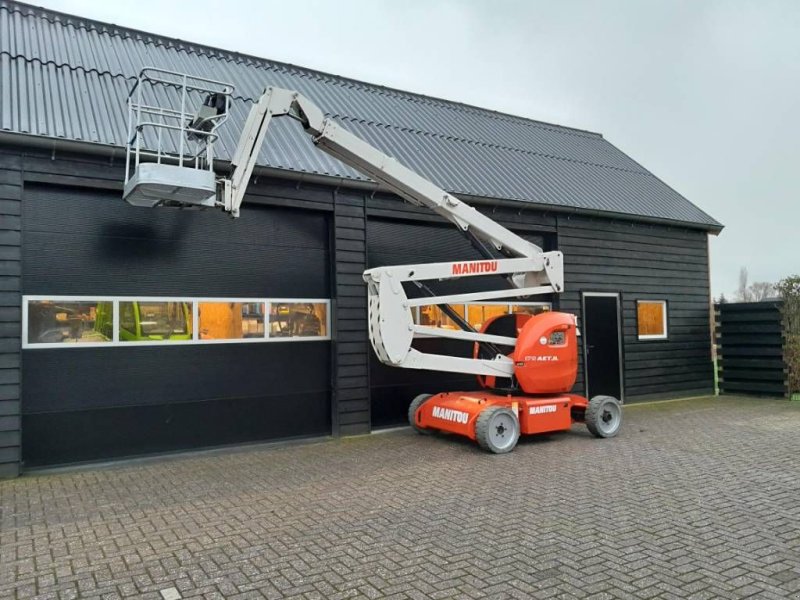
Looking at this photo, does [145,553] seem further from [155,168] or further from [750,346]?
[750,346]

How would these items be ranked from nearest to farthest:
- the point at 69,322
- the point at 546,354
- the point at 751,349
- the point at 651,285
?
the point at 69,322 → the point at 546,354 → the point at 651,285 → the point at 751,349

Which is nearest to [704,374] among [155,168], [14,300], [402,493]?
[402,493]

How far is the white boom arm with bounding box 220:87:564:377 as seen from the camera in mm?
7211

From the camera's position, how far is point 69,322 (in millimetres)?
7180

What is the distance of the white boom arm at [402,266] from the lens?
7211 millimetres

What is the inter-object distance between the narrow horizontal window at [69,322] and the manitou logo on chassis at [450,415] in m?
4.27

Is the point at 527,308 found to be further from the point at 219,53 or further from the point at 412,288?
the point at 219,53

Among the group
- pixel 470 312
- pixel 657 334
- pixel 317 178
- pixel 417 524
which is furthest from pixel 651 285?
pixel 417 524

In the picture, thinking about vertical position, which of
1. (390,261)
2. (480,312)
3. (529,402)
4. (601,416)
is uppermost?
(390,261)

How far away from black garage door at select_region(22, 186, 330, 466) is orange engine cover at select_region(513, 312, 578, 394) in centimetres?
281

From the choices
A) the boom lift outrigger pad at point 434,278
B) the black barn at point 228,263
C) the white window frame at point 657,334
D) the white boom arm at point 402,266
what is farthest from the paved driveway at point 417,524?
the white window frame at point 657,334

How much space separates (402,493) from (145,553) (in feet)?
7.87

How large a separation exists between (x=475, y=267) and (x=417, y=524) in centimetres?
418

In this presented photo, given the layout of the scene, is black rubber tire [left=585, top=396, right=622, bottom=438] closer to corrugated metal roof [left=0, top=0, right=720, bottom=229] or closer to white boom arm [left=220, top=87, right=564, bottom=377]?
white boom arm [left=220, top=87, right=564, bottom=377]
